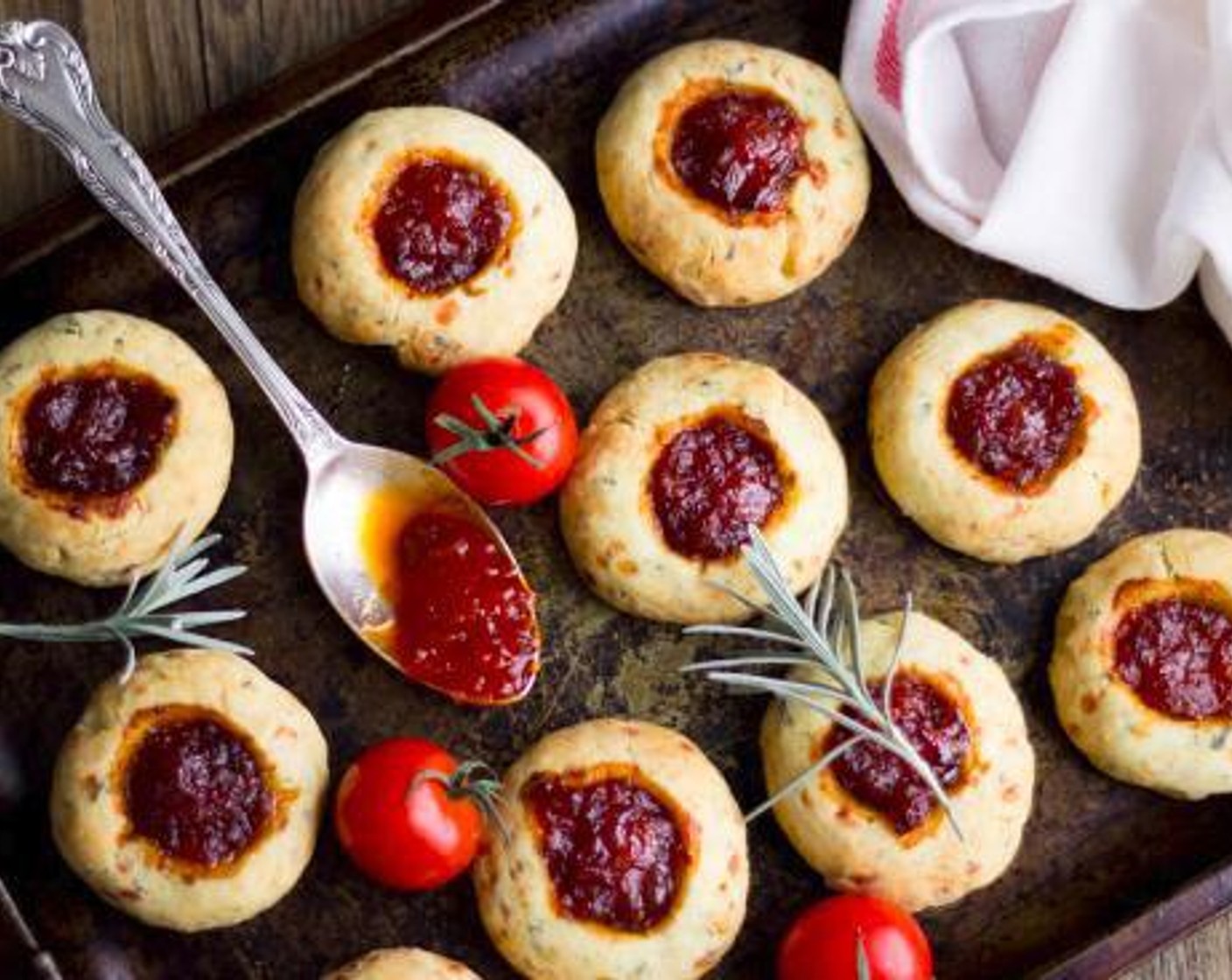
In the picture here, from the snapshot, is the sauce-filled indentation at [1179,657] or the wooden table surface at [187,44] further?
the wooden table surface at [187,44]

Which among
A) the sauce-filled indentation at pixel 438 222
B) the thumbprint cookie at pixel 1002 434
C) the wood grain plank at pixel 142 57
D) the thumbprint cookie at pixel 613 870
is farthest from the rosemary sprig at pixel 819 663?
the wood grain plank at pixel 142 57

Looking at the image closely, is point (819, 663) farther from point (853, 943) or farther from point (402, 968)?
point (402, 968)

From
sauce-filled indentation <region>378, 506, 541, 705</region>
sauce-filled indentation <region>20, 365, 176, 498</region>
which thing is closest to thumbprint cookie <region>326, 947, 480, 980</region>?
sauce-filled indentation <region>378, 506, 541, 705</region>

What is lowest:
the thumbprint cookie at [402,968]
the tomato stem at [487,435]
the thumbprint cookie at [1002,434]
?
the thumbprint cookie at [402,968]

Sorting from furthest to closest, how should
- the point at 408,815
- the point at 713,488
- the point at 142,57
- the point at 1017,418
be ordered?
the point at 142,57
the point at 1017,418
the point at 713,488
the point at 408,815

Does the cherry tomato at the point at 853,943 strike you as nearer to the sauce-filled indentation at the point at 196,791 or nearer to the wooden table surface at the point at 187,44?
the wooden table surface at the point at 187,44

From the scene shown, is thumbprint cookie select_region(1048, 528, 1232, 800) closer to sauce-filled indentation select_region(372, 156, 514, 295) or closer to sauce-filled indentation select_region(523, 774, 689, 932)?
sauce-filled indentation select_region(523, 774, 689, 932)

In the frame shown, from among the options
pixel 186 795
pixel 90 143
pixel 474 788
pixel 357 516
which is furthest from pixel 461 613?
pixel 90 143
